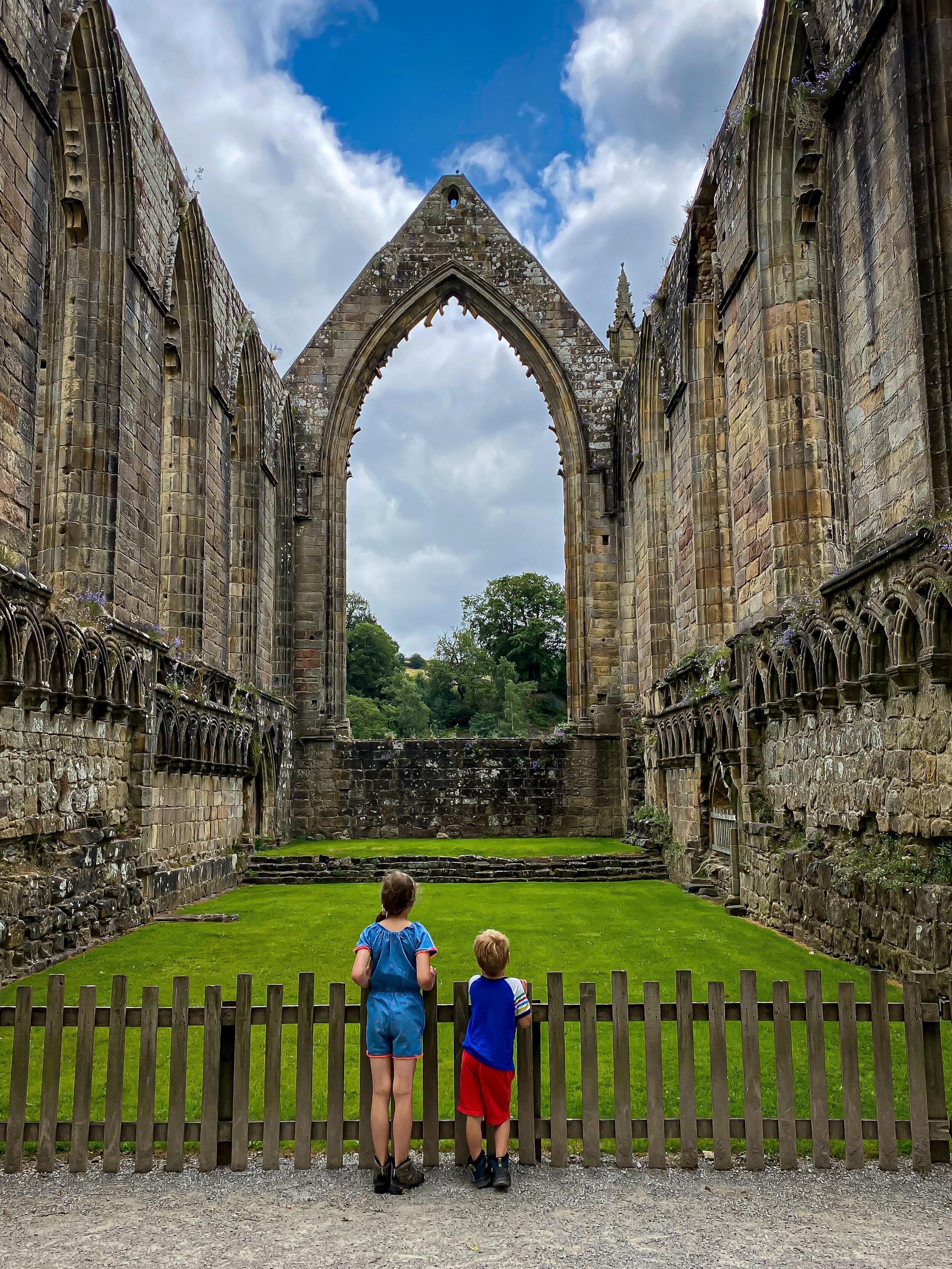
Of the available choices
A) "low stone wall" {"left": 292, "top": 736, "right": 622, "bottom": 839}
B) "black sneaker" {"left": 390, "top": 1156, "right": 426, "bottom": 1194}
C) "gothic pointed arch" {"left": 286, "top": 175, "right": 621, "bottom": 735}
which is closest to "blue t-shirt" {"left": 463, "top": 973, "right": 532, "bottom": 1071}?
"black sneaker" {"left": 390, "top": 1156, "right": 426, "bottom": 1194}

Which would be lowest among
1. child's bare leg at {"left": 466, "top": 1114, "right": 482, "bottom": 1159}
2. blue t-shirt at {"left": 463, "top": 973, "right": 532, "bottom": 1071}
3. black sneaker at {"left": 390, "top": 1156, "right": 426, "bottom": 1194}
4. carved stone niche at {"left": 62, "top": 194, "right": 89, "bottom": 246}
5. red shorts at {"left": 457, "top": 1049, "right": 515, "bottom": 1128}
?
black sneaker at {"left": 390, "top": 1156, "right": 426, "bottom": 1194}

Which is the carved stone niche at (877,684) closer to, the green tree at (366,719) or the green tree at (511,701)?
the green tree at (511,701)

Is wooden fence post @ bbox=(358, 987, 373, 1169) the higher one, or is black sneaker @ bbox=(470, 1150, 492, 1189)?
wooden fence post @ bbox=(358, 987, 373, 1169)

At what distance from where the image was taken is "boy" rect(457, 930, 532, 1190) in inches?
123

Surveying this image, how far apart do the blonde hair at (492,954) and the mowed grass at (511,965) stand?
0.82 metres

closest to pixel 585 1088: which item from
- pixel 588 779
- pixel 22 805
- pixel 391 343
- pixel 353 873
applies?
pixel 22 805

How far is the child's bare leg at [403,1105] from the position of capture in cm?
313

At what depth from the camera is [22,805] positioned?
22.8 ft

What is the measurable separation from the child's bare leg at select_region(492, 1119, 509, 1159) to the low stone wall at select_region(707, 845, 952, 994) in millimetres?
3071

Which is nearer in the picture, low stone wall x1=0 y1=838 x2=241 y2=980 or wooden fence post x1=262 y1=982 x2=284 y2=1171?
wooden fence post x1=262 y1=982 x2=284 y2=1171

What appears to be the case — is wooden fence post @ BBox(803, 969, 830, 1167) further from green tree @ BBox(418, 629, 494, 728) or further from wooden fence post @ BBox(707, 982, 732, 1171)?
green tree @ BBox(418, 629, 494, 728)

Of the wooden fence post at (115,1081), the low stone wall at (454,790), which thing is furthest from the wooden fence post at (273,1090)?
the low stone wall at (454,790)

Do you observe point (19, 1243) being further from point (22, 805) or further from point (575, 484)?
point (575, 484)

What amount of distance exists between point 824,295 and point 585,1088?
888 centimetres
